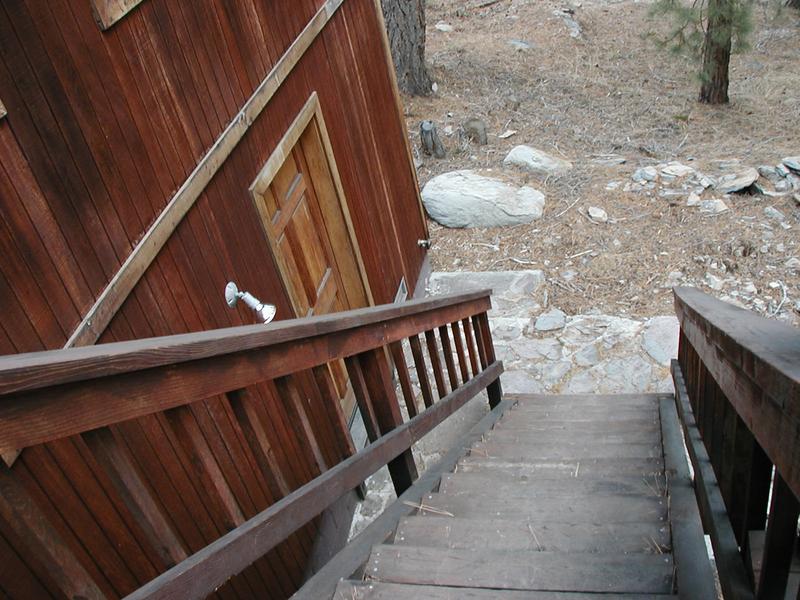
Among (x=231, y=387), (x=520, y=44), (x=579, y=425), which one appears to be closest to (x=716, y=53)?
(x=520, y=44)

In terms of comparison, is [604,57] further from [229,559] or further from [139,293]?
[229,559]

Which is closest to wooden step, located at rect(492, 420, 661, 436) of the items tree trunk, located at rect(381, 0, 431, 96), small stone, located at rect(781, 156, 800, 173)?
small stone, located at rect(781, 156, 800, 173)

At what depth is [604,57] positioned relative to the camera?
13.1 meters

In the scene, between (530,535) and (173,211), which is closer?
(530,535)

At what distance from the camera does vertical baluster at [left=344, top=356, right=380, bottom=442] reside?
7.75 ft

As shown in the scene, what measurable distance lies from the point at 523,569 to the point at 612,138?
9.40 m

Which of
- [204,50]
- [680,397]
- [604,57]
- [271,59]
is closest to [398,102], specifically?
[271,59]

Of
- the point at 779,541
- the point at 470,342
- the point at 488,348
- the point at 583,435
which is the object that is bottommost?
the point at 488,348

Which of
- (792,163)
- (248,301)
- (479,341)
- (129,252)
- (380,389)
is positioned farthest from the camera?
(792,163)

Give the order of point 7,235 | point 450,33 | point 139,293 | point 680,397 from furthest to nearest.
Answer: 1. point 450,33
2. point 680,397
3. point 139,293
4. point 7,235

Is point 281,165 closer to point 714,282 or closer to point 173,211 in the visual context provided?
point 173,211

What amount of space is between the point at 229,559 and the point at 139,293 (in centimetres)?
125

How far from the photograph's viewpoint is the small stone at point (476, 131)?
33.5 feet

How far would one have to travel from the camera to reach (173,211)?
8.61 feet
